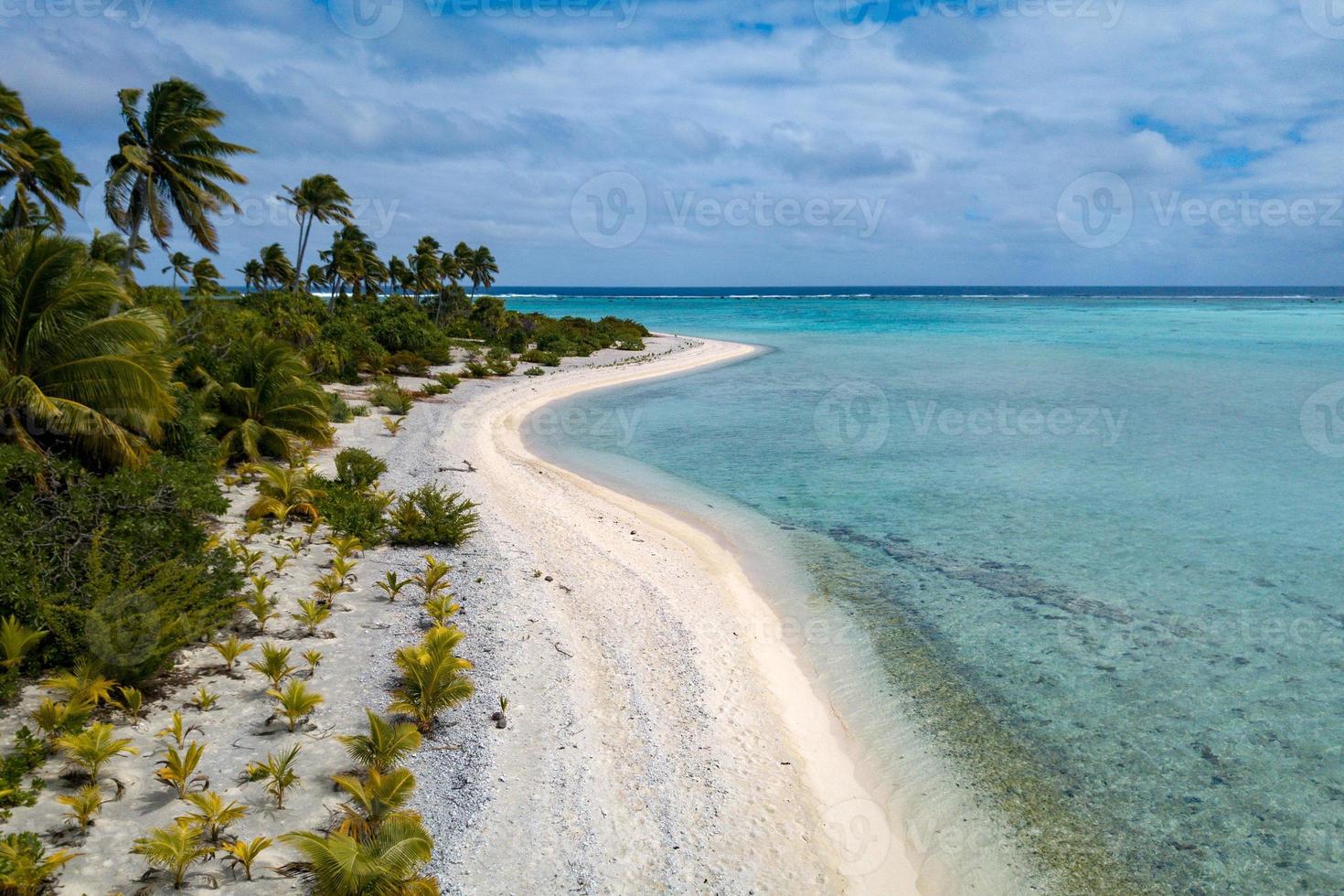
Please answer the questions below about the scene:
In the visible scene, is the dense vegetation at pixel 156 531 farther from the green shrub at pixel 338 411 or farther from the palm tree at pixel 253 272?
the palm tree at pixel 253 272

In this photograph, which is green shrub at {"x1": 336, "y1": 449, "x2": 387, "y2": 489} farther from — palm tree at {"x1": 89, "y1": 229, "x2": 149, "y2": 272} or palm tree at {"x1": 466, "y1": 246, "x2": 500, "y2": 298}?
palm tree at {"x1": 466, "y1": 246, "x2": 500, "y2": 298}

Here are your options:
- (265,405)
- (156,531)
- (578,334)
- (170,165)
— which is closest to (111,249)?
(170,165)

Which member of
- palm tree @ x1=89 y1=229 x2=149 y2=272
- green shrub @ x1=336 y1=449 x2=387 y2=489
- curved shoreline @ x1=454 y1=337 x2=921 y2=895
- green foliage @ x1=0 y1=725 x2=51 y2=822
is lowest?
curved shoreline @ x1=454 y1=337 x2=921 y2=895

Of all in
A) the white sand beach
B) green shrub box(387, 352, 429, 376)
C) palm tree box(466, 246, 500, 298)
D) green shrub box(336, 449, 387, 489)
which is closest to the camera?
the white sand beach

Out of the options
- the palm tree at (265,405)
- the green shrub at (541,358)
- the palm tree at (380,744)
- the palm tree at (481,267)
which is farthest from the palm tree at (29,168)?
the palm tree at (481,267)

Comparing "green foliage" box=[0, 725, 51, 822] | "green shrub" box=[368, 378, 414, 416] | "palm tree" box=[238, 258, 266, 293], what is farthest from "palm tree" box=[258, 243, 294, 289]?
"green foliage" box=[0, 725, 51, 822]
